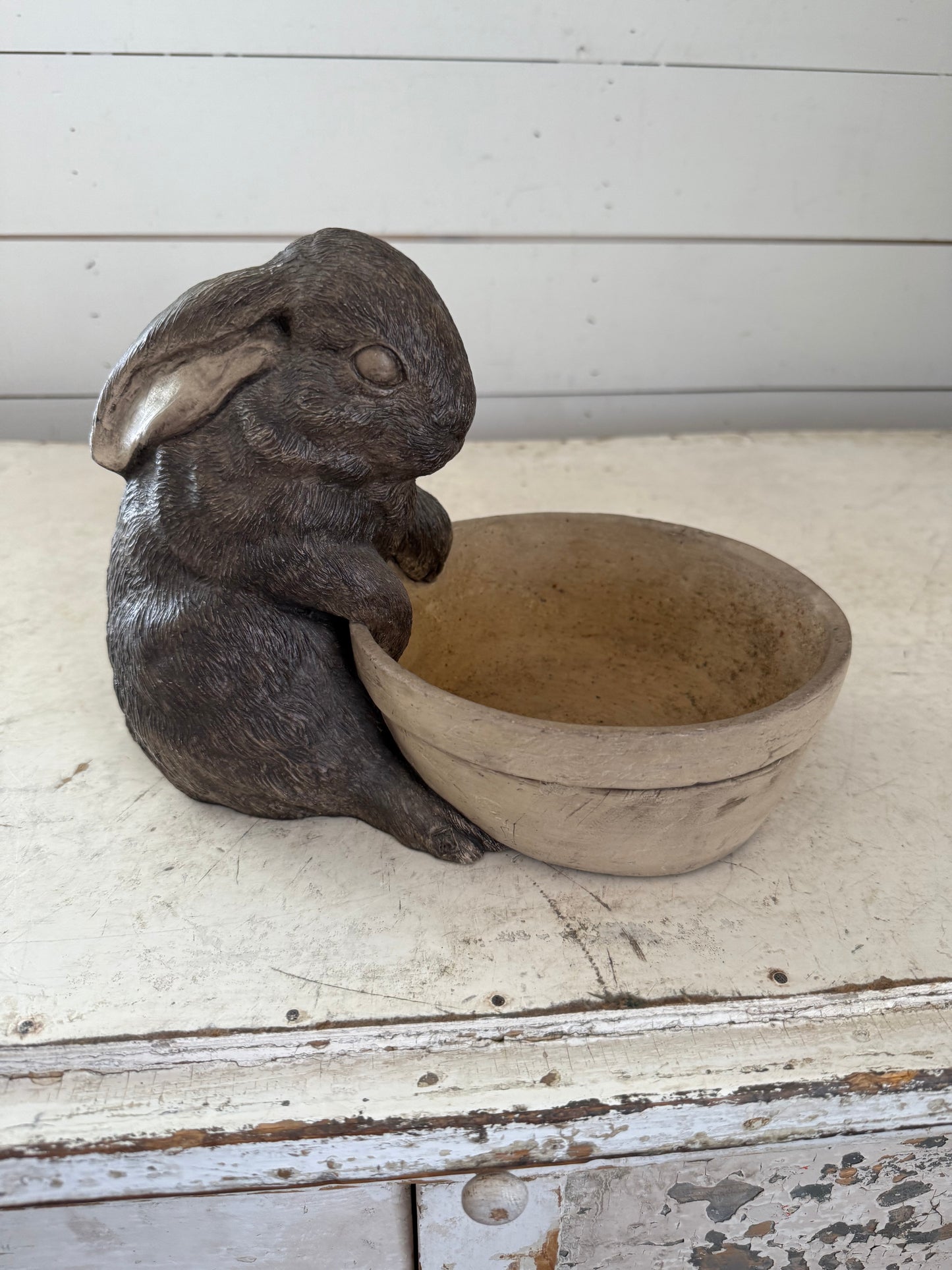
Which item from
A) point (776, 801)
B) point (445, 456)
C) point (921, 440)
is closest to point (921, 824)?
point (776, 801)

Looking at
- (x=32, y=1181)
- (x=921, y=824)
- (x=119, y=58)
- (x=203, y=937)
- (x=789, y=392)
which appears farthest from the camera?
(x=789, y=392)

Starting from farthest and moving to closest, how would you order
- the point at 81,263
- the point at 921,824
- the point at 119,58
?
the point at 81,263 < the point at 119,58 < the point at 921,824

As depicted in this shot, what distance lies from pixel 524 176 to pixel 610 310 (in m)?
0.23

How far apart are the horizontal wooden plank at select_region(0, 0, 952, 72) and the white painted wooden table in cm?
103

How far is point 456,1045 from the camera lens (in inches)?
24.7

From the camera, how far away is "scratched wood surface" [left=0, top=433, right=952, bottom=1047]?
0.65 metres

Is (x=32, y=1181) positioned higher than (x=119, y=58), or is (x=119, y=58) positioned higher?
(x=119, y=58)

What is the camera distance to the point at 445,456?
72cm

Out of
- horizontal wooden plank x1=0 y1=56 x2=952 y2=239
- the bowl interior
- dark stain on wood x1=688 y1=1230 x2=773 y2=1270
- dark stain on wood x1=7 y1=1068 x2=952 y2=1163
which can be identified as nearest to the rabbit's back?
the bowl interior

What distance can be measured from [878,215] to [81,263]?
1.14 m

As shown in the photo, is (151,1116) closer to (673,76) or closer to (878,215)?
(673,76)

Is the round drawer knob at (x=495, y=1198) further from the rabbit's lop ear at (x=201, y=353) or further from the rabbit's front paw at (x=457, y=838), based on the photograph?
the rabbit's lop ear at (x=201, y=353)

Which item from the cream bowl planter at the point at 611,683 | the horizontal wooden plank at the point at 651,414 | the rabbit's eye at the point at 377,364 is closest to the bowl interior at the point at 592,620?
the cream bowl planter at the point at 611,683

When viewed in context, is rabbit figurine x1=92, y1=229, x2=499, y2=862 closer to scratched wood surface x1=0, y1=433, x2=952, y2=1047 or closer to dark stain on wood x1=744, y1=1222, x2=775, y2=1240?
scratched wood surface x1=0, y1=433, x2=952, y2=1047
